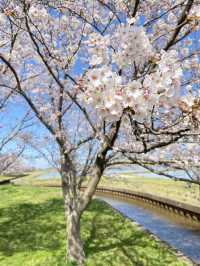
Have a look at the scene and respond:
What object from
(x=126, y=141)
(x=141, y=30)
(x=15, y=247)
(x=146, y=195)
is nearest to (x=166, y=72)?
(x=141, y=30)

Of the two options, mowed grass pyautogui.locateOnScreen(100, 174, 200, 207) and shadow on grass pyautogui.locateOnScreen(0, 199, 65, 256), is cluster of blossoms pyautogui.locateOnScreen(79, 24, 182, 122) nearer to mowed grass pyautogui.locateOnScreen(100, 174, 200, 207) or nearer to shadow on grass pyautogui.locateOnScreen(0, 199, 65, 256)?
shadow on grass pyautogui.locateOnScreen(0, 199, 65, 256)

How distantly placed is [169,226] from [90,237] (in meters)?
8.98

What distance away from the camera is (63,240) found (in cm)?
1238

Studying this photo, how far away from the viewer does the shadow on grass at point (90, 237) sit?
10867 millimetres

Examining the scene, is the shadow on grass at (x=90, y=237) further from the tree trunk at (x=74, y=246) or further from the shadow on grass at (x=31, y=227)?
the tree trunk at (x=74, y=246)

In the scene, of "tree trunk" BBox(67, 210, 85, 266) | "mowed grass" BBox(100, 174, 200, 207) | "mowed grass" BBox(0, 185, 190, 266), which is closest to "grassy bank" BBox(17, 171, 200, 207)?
"mowed grass" BBox(100, 174, 200, 207)

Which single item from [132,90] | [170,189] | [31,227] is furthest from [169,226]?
Result: [132,90]

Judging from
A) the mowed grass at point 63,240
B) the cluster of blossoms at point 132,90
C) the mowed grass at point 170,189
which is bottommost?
the mowed grass at point 63,240

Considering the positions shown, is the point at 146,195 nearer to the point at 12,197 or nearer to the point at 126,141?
the point at 12,197

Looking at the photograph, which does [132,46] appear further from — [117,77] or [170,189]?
[170,189]

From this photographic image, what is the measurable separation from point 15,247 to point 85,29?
22.4 feet

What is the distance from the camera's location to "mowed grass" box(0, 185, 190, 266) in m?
10.5

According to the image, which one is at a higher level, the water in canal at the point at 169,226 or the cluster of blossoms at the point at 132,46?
the cluster of blossoms at the point at 132,46

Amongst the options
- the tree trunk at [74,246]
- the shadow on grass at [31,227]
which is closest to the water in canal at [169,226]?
the shadow on grass at [31,227]
